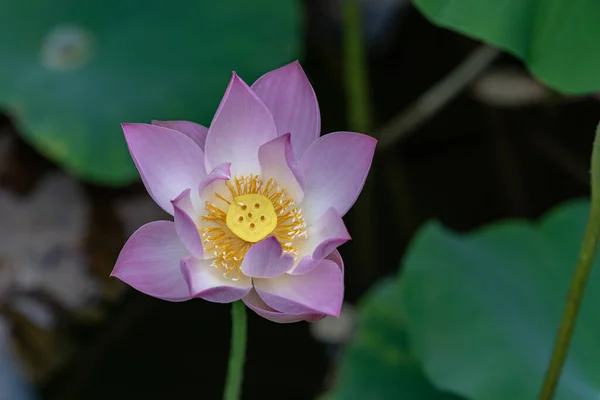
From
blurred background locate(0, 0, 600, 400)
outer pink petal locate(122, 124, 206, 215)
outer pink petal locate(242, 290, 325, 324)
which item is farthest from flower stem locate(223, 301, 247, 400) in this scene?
blurred background locate(0, 0, 600, 400)

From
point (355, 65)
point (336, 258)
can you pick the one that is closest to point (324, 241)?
point (336, 258)

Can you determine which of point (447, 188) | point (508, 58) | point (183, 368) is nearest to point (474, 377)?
point (183, 368)

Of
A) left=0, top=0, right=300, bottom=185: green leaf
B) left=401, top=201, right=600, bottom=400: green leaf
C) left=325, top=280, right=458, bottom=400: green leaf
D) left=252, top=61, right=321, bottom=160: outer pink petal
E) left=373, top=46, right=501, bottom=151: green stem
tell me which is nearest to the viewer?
left=252, top=61, right=321, bottom=160: outer pink petal

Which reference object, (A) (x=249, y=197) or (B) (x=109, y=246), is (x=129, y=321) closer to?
(B) (x=109, y=246)

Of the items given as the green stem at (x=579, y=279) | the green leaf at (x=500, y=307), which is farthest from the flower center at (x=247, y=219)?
the green leaf at (x=500, y=307)

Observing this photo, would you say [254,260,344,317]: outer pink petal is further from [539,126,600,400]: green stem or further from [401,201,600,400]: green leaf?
[401,201,600,400]: green leaf

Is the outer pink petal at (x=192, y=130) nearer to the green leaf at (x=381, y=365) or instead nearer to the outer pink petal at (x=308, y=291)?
the outer pink petal at (x=308, y=291)
